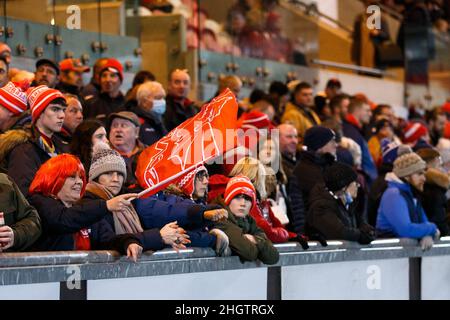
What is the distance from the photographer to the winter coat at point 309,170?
10.1 metres

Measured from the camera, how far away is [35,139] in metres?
7.58

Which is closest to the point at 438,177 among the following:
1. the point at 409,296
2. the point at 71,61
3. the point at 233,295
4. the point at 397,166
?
the point at 397,166

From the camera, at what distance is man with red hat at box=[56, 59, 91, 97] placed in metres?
10.5

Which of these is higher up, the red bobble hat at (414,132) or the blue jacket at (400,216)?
the red bobble hat at (414,132)

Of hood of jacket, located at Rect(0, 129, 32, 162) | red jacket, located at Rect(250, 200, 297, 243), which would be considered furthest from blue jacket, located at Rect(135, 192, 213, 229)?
red jacket, located at Rect(250, 200, 297, 243)

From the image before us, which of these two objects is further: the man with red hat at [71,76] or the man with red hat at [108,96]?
the man with red hat at [71,76]

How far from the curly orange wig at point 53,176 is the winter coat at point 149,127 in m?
3.19

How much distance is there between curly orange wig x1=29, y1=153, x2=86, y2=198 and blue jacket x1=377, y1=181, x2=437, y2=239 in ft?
11.5

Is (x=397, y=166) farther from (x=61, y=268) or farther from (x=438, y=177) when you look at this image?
(x=61, y=268)

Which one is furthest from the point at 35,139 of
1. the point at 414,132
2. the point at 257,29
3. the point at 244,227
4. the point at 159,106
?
the point at 257,29

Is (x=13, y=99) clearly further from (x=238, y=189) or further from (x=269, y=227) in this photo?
(x=269, y=227)

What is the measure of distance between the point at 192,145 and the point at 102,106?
368 centimetres

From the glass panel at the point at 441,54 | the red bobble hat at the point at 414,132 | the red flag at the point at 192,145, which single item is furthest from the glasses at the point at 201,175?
the glass panel at the point at 441,54

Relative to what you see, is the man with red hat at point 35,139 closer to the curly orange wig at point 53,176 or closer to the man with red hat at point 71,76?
the curly orange wig at point 53,176
